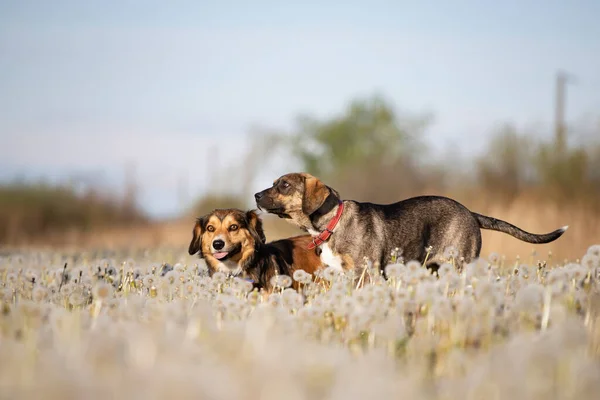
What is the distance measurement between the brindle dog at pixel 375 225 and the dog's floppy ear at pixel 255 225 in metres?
0.29

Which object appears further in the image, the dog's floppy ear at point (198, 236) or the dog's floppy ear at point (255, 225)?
the dog's floppy ear at point (198, 236)

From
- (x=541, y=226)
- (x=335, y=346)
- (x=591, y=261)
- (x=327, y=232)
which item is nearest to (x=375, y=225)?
(x=327, y=232)

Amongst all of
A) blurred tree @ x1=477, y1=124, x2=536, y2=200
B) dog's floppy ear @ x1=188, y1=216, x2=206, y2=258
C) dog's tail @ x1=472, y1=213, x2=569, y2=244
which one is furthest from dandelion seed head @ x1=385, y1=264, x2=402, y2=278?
blurred tree @ x1=477, y1=124, x2=536, y2=200

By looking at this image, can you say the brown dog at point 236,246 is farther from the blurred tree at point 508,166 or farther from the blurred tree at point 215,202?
the blurred tree at point 215,202

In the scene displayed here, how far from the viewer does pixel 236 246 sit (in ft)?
26.5

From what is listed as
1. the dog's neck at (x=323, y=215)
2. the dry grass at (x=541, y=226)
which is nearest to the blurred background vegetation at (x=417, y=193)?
the dry grass at (x=541, y=226)

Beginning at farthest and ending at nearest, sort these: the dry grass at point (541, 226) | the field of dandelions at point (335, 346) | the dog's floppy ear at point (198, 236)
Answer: the dry grass at point (541, 226)
the dog's floppy ear at point (198, 236)
the field of dandelions at point (335, 346)

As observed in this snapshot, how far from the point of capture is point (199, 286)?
6.98 m

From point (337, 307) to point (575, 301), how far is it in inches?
66.6

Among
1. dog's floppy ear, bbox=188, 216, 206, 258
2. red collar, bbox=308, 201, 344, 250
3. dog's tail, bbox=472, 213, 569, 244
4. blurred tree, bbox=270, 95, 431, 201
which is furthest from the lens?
blurred tree, bbox=270, 95, 431, 201

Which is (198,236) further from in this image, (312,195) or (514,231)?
(514,231)

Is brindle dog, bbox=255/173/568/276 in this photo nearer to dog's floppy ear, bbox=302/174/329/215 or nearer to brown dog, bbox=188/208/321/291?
dog's floppy ear, bbox=302/174/329/215

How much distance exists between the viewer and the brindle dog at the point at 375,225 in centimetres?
859

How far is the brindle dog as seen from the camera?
8594mm
